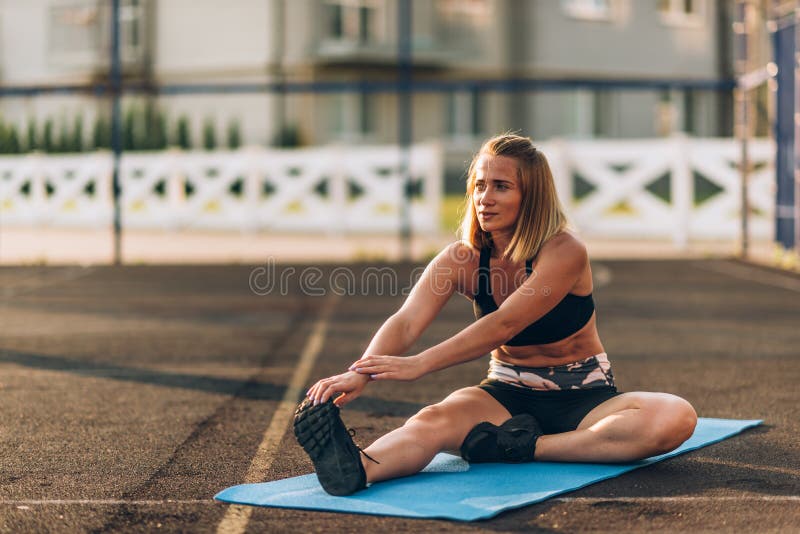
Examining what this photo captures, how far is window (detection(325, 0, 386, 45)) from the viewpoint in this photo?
31.9 m

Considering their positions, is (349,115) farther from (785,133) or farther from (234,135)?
(785,133)

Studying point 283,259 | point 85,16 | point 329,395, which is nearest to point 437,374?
point 329,395

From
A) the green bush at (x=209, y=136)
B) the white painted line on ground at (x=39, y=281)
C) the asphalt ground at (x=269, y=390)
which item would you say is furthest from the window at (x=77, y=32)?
the asphalt ground at (x=269, y=390)

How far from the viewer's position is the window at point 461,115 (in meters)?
31.7

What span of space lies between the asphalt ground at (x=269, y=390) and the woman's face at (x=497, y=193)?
39.3 inches

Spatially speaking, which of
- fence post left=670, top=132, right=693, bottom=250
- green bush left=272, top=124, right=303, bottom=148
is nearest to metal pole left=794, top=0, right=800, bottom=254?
fence post left=670, top=132, right=693, bottom=250

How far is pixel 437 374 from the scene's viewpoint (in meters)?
7.62

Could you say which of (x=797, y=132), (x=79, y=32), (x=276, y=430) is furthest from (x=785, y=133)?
(x=79, y=32)

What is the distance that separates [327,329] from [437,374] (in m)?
2.32

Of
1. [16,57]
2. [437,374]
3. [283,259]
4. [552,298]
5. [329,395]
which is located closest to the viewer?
[329,395]

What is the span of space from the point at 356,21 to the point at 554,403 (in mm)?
27913

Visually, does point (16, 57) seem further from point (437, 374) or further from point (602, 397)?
point (602, 397)

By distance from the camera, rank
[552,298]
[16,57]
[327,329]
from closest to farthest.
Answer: [552,298] < [327,329] < [16,57]

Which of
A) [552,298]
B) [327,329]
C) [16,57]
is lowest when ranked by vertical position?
[327,329]
